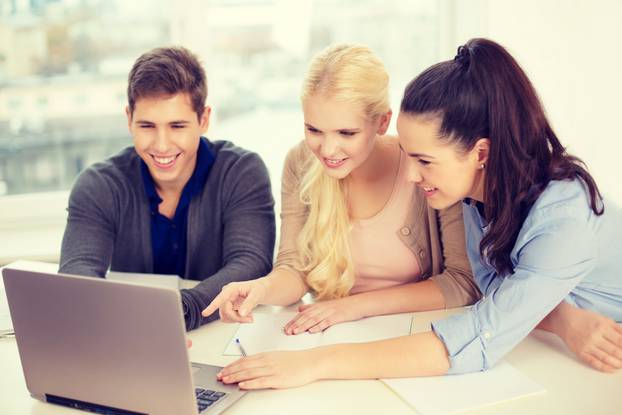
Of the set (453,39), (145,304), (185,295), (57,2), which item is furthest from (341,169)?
(57,2)

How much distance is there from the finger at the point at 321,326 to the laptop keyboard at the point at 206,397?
0.99 feet

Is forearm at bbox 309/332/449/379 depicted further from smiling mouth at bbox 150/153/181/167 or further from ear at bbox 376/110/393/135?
smiling mouth at bbox 150/153/181/167

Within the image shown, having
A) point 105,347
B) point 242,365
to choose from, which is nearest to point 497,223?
point 242,365

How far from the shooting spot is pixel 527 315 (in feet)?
4.15

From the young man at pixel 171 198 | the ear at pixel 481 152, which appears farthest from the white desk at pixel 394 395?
the young man at pixel 171 198

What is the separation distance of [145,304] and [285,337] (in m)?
0.46

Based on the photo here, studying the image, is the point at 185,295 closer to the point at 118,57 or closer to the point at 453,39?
the point at 118,57

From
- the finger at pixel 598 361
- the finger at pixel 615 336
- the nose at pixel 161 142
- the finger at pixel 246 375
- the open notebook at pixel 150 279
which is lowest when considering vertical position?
the open notebook at pixel 150 279

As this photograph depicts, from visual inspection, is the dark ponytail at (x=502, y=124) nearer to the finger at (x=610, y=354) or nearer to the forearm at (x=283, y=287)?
the finger at (x=610, y=354)

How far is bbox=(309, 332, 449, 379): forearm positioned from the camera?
127 cm

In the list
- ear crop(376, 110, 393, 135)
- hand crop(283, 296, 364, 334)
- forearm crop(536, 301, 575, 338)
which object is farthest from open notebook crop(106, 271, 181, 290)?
forearm crop(536, 301, 575, 338)

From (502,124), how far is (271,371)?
0.60 meters

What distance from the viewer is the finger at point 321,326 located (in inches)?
58.2

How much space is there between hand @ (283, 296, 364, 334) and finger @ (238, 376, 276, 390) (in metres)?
0.23
